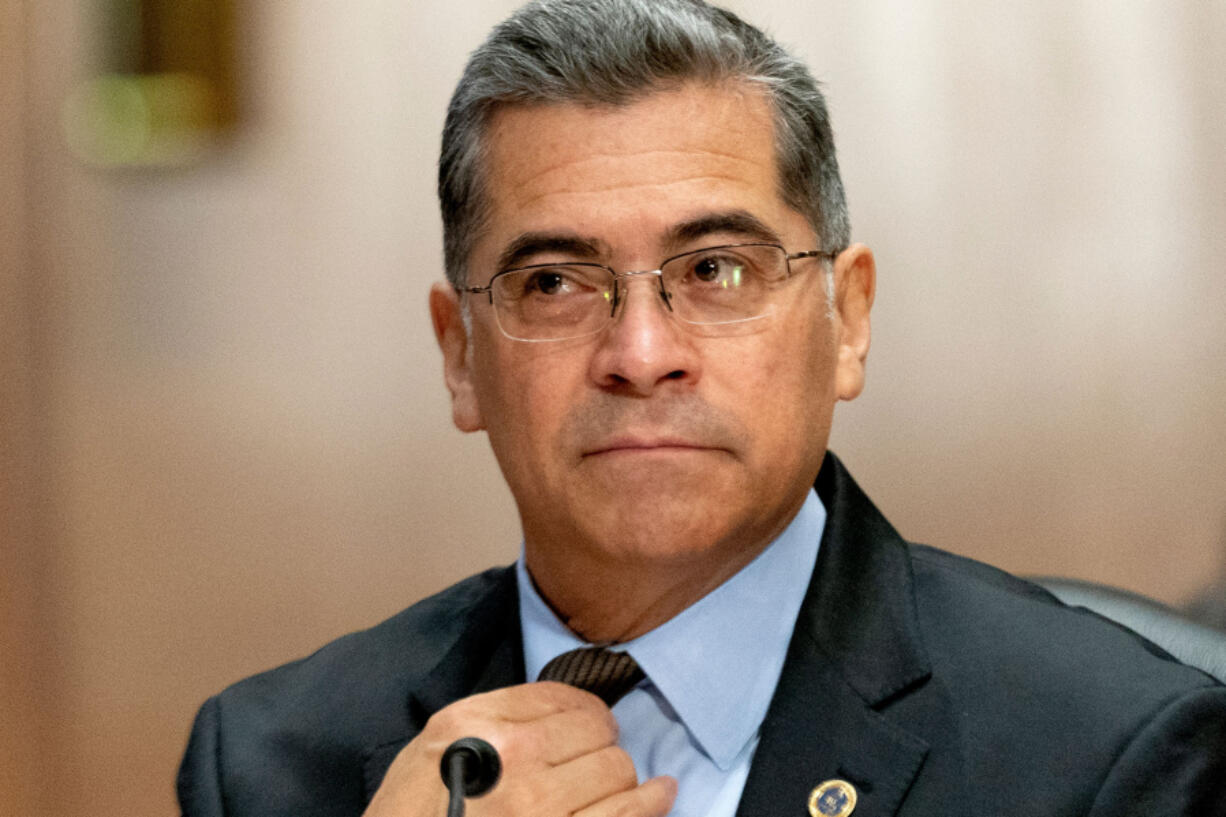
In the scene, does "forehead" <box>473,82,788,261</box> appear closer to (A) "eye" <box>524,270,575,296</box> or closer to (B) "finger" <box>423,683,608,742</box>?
(A) "eye" <box>524,270,575,296</box>

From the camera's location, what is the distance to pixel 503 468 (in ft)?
5.45

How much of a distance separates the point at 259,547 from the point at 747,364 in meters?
1.10

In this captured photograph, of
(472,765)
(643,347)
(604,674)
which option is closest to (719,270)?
(643,347)

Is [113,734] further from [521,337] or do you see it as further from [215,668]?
[521,337]

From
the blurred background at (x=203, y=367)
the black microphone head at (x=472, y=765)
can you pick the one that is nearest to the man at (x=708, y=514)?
the black microphone head at (x=472, y=765)

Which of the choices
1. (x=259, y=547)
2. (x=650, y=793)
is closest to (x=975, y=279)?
(x=650, y=793)

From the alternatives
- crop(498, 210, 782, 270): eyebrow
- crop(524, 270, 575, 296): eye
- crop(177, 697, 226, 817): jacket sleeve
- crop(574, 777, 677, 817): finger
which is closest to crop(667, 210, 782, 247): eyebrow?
crop(498, 210, 782, 270): eyebrow

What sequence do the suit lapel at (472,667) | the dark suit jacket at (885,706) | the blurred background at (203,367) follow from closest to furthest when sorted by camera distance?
1. the dark suit jacket at (885,706)
2. the suit lapel at (472,667)
3. the blurred background at (203,367)

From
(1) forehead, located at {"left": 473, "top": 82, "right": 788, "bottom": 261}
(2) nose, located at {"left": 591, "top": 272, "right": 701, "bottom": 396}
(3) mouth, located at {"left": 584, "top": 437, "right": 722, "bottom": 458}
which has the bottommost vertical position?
(3) mouth, located at {"left": 584, "top": 437, "right": 722, "bottom": 458}

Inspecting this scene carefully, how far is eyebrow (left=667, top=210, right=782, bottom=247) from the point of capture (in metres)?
1.53

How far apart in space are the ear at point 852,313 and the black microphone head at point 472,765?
2.19ft

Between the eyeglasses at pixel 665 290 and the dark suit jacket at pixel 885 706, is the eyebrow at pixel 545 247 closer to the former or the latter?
the eyeglasses at pixel 665 290

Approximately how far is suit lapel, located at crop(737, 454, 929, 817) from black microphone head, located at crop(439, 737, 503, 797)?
0.99 feet

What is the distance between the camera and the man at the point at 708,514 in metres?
1.46
